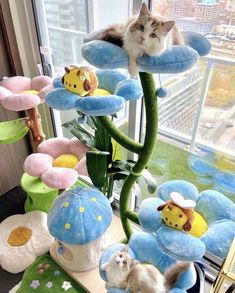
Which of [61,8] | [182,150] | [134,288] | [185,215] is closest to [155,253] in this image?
[134,288]

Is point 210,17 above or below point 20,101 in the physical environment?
above

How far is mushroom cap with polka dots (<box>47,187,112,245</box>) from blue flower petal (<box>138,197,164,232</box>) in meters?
0.30

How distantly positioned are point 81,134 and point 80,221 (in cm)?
42

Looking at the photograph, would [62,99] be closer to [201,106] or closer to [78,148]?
[78,148]

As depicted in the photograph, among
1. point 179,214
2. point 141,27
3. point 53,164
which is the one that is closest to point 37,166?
point 53,164

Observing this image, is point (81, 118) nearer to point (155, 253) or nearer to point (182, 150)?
point (155, 253)

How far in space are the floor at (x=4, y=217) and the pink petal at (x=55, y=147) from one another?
555 millimetres

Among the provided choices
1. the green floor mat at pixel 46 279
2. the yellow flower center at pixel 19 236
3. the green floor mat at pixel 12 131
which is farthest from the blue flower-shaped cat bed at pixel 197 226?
the yellow flower center at pixel 19 236

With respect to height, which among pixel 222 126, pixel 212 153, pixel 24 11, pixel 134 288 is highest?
pixel 24 11

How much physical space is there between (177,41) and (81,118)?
0.48 m

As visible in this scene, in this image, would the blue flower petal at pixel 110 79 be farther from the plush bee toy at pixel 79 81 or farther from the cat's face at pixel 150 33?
the cat's face at pixel 150 33

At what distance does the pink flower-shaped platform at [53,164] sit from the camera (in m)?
1.08

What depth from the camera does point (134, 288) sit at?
901 millimetres

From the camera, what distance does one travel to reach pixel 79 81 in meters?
0.80
